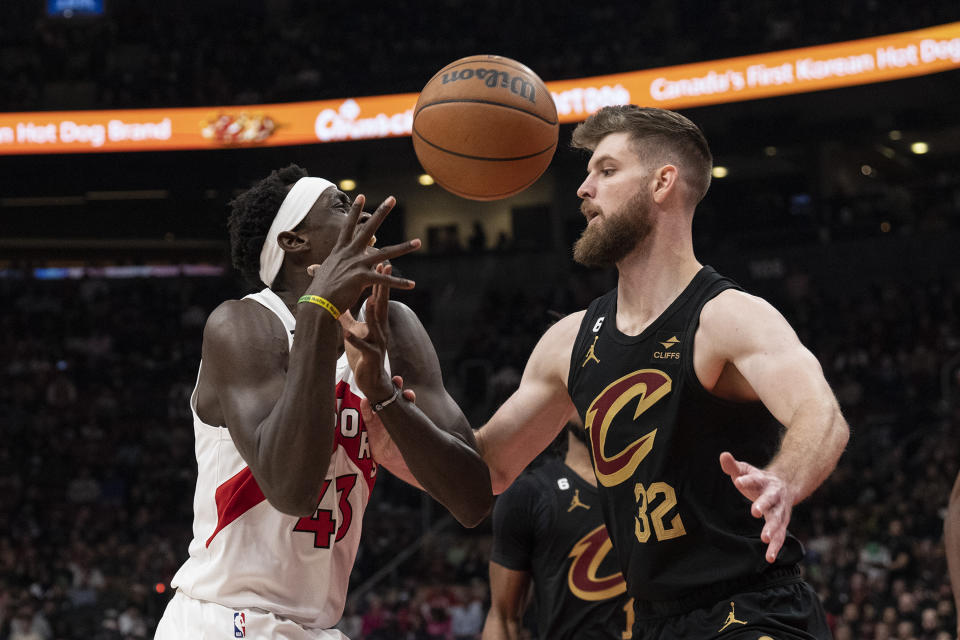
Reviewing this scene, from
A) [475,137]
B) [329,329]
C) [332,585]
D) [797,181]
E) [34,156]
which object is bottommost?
[332,585]

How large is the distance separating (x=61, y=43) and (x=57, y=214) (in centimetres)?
370

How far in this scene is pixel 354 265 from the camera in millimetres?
3240

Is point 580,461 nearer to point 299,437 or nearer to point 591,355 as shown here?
point 591,355

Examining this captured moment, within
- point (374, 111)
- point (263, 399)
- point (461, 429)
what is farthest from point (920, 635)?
point (374, 111)

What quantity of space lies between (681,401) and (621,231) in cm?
65

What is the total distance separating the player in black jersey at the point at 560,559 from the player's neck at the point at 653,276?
5.45ft

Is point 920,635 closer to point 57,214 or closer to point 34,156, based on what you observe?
point 34,156

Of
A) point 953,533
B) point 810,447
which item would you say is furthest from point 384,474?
point 810,447

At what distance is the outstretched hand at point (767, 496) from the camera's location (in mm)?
2457

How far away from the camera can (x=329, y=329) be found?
3197 mm

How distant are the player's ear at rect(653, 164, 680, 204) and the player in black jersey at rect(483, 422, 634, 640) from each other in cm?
180

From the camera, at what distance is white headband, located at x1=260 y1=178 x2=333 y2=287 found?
380 cm

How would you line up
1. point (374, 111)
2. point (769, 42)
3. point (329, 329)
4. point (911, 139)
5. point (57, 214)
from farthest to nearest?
1. point (57, 214)
2. point (911, 139)
3. point (374, 111)
4. point (769, 42)
5. point (329, 329)

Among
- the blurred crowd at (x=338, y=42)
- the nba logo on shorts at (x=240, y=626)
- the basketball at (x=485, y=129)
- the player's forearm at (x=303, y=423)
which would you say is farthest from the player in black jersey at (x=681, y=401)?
the blurred crowd at (x=338, y=42)
